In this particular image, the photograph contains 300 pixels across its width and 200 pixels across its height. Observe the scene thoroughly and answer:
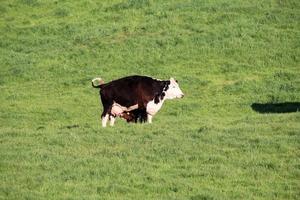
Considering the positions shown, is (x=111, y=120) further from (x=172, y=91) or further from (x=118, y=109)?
(x=172, y=91)

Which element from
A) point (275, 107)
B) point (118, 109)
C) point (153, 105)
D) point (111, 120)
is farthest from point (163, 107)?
point (118, 109)

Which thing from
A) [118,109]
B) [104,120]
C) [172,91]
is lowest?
[104,120]

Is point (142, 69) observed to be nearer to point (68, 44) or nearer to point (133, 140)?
point (68, 44)

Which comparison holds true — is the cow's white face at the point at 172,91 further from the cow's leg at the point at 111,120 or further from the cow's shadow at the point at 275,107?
the cow's shadow at the point at 275,107

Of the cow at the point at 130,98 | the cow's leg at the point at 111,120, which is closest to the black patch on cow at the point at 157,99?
the cow at the point at 130,98

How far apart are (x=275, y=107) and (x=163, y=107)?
378 centimetres

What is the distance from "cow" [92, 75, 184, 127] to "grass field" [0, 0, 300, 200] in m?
0.70

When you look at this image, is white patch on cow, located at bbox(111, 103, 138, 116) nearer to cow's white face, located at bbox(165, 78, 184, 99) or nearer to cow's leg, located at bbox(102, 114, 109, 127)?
cow's leg, located at bbox(102, 114, 109, 127)

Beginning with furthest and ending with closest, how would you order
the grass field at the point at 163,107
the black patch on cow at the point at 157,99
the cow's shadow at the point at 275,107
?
the cow's shadow at the point at 275,107, the black patch on cow at the point at 157,99, the grass field at the point at 163,107

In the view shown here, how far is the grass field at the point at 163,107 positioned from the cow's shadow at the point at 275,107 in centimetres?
28

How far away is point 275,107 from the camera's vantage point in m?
24.1

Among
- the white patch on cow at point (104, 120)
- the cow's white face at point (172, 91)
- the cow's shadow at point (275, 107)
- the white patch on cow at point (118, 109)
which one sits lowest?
the white patch on cow at point (104, 120)

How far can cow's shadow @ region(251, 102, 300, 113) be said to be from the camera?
23.4 m

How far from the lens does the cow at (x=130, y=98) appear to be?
1941 centimetres
